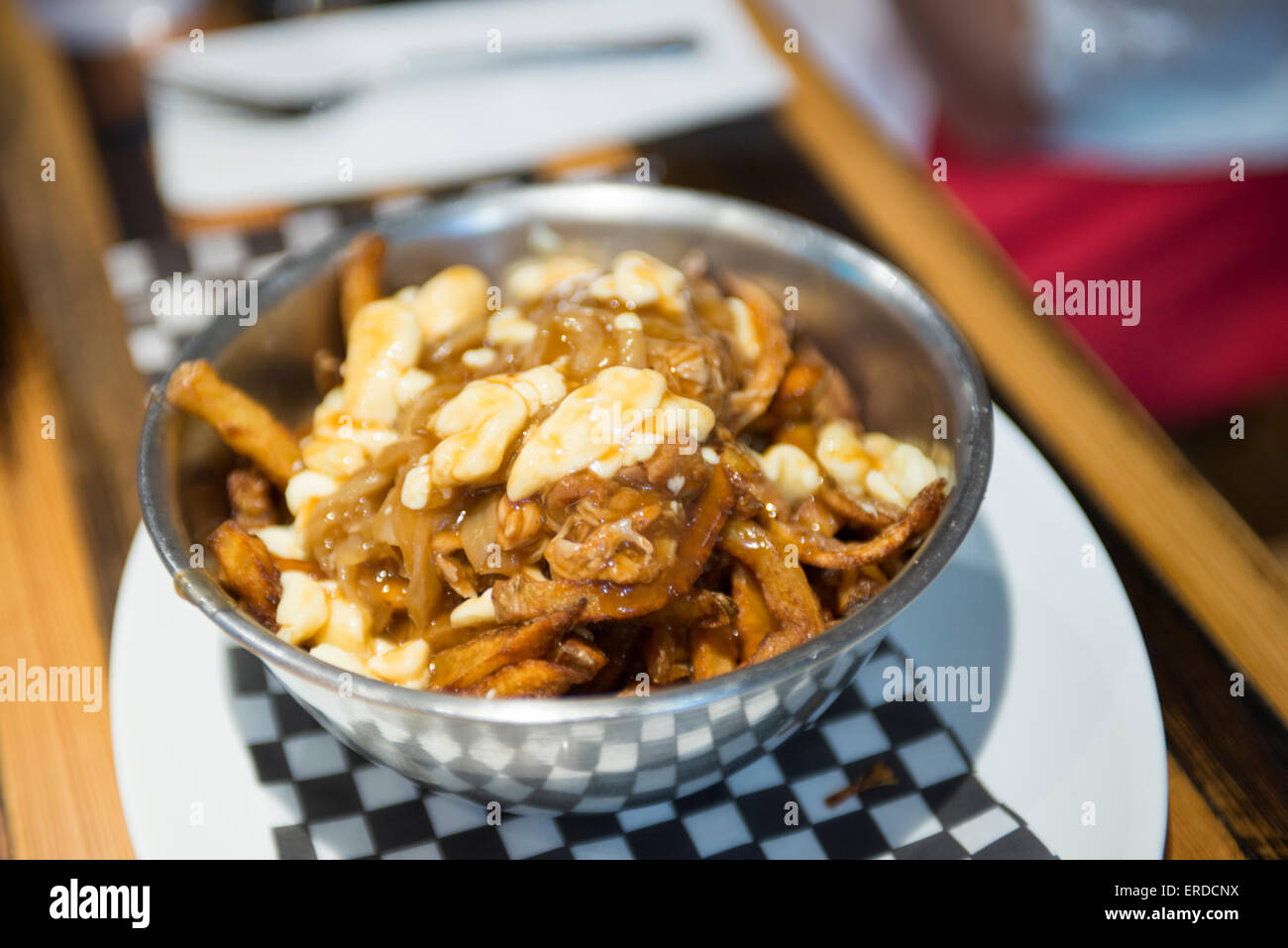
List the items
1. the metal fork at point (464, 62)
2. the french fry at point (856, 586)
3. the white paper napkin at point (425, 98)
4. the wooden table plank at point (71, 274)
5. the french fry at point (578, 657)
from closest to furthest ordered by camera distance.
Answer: the french fry at point (578, 657) < the french fry at point (856, 586) < the wooden table plank at point (71, 274) < the white paper napkin at point (425, 98) < the metal fork at point (464, 62)

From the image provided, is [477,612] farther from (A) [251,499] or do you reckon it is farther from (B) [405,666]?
(A) [251,499]

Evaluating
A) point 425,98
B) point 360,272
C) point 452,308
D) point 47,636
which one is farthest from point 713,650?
point 425,98

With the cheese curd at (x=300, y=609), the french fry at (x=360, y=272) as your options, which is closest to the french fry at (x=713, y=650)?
the cheese curd at (x=300, y=609)

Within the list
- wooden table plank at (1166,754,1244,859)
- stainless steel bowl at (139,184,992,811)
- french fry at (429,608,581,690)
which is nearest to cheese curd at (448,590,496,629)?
french fry at (429,608,581,690)

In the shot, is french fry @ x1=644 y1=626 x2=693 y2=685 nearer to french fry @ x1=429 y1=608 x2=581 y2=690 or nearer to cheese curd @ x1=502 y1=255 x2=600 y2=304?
french fry @ x1=429 y1=608 x2=581 y2=690

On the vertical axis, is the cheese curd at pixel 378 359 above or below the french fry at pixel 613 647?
above

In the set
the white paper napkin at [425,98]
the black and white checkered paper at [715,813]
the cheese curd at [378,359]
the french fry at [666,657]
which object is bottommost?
the black and white checkered paper at [715,813]

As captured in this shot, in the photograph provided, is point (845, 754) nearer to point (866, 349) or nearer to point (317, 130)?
point (866, 349)

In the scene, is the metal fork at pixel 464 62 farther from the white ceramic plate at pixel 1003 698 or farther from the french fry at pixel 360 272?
the white ceramic plate at pixel 1003 698
